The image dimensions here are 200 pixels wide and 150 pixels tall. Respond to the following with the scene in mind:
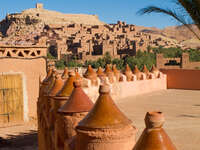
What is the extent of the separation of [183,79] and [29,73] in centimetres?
611

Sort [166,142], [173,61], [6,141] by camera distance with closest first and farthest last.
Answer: [166,142] < [6,141] < [173,61]

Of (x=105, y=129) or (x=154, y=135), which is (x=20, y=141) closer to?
(x=105, y=129)

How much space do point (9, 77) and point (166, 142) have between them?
407 inches

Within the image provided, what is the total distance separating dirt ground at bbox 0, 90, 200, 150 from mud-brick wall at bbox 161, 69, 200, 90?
42 centimetres

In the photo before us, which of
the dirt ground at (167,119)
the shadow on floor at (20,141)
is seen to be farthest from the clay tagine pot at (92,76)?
the shadow on floor at (20,141)

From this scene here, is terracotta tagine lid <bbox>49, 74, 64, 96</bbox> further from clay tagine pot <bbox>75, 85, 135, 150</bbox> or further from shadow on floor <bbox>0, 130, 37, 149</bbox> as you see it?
shadow on floor <bbox>0, 130, 37, 149</bbox>

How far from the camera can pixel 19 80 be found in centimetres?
1130

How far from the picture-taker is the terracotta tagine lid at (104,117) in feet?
6.56

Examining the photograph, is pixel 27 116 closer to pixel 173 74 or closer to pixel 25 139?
pixel 25 139

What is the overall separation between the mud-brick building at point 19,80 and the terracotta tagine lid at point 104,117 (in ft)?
30.3

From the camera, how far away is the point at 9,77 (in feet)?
36.3

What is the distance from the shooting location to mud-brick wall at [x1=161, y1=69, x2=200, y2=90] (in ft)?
37.3

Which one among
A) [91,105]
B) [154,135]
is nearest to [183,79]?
[91,105]

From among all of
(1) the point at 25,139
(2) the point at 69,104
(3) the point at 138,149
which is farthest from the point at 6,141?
(3) the point at 138,149
